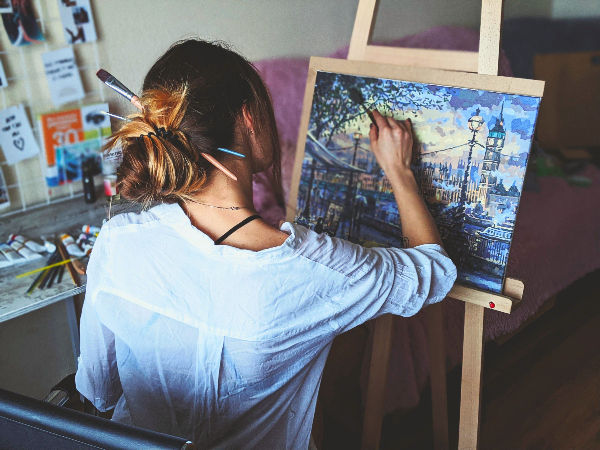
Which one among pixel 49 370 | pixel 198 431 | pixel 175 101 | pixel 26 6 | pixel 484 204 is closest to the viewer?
pixel 175 101

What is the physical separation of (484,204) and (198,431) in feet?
2.34

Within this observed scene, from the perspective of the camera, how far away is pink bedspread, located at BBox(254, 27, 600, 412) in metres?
1.87

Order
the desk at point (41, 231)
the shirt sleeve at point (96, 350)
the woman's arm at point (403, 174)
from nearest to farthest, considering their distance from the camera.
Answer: the shirt sleeve at point (96, 350) → the woman's arm at point (403, 174) → the desk at point (41, 231)

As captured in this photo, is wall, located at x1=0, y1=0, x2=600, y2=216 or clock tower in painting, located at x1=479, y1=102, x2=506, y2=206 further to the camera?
wall, located at x1=0, y1=0, x2=600, y2=216

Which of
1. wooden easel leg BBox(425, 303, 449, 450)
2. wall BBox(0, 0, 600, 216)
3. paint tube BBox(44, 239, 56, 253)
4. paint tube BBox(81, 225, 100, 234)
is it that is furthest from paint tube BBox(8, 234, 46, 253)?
wooden easel leg BBox(425, 303, 449, 450)

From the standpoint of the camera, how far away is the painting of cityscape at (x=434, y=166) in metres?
1.18

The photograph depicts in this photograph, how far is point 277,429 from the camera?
3.38 ft

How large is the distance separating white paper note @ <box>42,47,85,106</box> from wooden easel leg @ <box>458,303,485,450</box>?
130cm

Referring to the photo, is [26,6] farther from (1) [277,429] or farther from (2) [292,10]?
(1) [277,429]

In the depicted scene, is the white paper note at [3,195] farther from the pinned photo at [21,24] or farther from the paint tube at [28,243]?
the pinned photo at [21,24]

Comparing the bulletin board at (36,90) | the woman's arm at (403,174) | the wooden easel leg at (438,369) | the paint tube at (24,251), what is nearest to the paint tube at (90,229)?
the paint tube at (24,251)

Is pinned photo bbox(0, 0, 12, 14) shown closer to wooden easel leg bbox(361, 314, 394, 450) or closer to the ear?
the ear

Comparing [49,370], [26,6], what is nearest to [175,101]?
[26,6]

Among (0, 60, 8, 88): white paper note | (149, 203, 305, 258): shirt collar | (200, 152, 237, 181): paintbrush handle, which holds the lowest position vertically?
(149, 203, 305, 258): shirt collar
